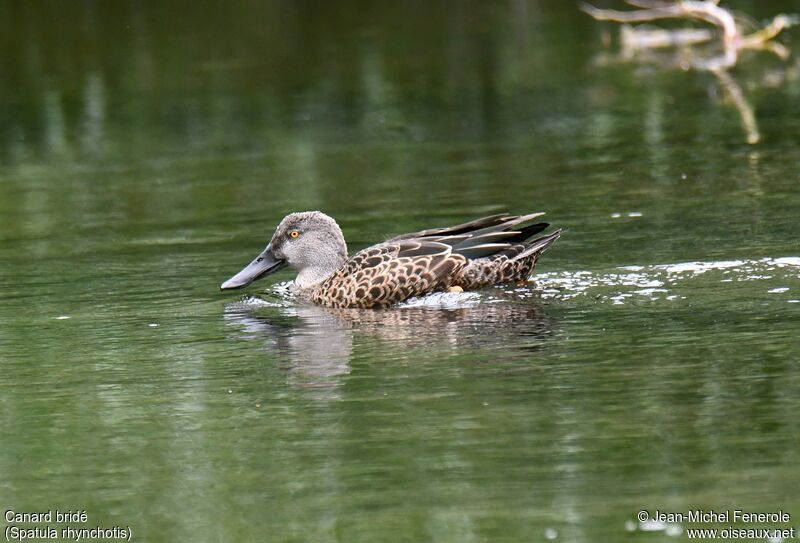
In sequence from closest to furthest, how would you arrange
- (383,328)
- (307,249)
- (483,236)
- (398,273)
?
(383,328)
(398,273)
(483,236)
(307,249)

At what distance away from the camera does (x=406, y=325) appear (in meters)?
10.4

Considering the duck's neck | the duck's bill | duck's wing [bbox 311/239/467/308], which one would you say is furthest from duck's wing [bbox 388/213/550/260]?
the duck's bill

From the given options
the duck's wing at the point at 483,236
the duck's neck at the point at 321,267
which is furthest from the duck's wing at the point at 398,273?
the duck's neck at the point at 321,267

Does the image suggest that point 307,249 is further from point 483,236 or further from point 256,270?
point 483,236

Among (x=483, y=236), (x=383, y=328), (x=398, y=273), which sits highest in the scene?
(x=483, y=236)

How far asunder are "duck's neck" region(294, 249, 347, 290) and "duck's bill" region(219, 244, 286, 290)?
21cm

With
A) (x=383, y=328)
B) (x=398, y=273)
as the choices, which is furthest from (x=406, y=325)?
(x=398, y=273)

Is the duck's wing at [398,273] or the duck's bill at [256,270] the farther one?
the duck's bill at [256,270]

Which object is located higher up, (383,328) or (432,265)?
(432,265)

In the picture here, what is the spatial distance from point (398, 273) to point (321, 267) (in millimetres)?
1001

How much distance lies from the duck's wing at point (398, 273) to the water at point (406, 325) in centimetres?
15

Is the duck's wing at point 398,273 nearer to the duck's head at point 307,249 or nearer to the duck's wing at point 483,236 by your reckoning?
the duck's wing at point 483,236

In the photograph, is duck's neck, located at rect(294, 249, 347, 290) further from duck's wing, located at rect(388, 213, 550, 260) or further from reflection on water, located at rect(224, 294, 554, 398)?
duck's wing, located at rect(388, 213, 550, 260)

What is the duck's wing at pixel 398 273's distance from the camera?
36.0 feet
